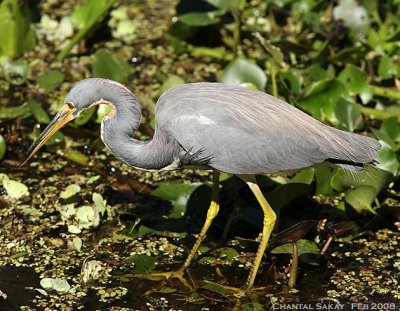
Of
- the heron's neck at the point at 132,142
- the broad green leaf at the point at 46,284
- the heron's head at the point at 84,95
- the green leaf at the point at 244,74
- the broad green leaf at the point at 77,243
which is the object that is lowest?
the broad green leaf at the point at 77,243

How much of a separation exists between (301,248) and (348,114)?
1332 millimetres

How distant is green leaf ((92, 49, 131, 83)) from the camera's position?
18.9ft

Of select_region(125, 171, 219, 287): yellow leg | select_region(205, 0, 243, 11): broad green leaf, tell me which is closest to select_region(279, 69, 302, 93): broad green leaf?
select_region(205, 0, 243, 11): broad green leaf

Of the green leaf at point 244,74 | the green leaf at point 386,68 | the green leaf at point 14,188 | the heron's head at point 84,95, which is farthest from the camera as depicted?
the green leaf at point 386,68

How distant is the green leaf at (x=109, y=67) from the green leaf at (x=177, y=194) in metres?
1.18

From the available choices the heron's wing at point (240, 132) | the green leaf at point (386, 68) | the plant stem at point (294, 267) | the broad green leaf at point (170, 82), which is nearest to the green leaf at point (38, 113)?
the broad green leaf at point (170, 82)

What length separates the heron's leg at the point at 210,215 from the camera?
177 inches

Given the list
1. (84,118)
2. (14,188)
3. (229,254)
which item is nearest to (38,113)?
(84,118)

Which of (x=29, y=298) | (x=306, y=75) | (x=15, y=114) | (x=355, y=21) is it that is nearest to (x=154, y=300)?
(x=29, y=298)

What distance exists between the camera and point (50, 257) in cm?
452

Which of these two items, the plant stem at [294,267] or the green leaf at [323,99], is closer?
the plant stem at [294,267]

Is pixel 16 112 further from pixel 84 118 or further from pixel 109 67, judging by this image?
pixel 109 67

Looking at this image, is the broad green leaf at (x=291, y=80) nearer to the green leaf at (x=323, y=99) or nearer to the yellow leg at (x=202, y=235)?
the green leaf at (x=323, y=99)

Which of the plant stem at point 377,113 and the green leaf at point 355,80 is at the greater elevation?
the green leaf at point 355,80
